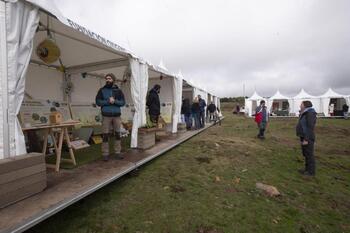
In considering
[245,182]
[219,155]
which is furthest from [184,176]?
[219,155]

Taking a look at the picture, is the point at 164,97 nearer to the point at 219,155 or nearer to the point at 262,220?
the point at 219,155

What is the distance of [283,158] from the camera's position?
234 inches

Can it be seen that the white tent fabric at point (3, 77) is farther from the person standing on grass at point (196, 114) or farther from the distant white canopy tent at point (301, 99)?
the distant white canopy tent at point (301, 99)

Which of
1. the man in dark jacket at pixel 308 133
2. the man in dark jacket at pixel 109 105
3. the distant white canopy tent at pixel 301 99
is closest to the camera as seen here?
the man in dark jacket at pixel 109 105

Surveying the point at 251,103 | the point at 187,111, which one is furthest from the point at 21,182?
the point at 251,103

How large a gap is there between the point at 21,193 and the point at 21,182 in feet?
0.42

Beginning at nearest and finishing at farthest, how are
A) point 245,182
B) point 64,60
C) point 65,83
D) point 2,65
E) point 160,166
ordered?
point 2,65
point 245,182
point 160,166
point 64,60
point 65,83

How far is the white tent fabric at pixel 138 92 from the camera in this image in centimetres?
509

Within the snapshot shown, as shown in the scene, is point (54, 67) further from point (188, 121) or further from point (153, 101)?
point (188, 121)

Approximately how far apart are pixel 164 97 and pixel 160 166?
5.10 m

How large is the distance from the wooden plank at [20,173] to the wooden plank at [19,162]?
1.4 inches

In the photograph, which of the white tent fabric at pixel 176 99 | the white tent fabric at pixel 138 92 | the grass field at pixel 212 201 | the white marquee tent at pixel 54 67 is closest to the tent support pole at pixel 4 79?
the white marquee tent at pixel 54 67

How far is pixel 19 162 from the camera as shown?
2.28m

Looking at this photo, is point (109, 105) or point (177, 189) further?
point (109, 105)
